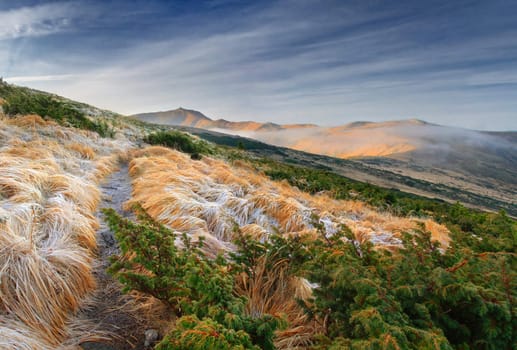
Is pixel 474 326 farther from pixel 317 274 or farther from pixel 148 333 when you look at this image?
pixel 148 333

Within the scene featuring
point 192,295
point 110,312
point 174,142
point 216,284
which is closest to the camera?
point 216,284

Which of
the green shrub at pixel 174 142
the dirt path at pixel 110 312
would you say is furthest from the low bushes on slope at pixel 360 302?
the green shrub at pixel 174 142

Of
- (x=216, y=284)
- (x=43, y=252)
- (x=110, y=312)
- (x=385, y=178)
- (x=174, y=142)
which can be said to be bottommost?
(x=385, y=178)

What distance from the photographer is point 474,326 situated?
1.88 meters

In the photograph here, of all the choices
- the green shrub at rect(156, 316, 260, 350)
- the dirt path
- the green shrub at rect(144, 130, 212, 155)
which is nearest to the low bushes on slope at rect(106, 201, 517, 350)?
the green shrub at rect(156, 316, 260, 350)

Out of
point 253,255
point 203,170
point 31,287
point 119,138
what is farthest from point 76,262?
point 119,138

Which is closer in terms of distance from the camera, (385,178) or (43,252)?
(43,252)

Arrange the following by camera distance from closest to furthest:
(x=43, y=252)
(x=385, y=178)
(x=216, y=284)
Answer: (x=216, y=284)
(x=43, y=252)
(x=385, y=178)

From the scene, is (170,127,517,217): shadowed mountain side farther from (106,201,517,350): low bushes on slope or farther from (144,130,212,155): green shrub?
(106,201,517,350): low bushes on slope

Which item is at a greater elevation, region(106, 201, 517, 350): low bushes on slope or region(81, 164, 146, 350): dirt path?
region(106, 201, 517, 350): low bushes on slope

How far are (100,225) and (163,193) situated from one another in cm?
161

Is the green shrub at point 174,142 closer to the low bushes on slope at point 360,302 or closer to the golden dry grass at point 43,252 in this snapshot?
the golden dry grass at point 43,252

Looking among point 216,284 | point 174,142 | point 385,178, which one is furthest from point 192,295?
point 385,178

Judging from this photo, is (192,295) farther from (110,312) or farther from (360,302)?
(360,302)
